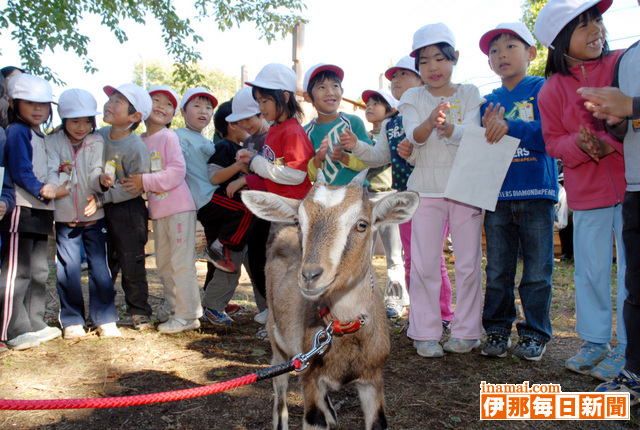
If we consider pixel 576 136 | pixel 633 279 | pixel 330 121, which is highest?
pixel 330 121

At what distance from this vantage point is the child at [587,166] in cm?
340

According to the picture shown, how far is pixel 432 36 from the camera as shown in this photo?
4016 millimetres

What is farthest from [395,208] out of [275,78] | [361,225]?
[275,78]

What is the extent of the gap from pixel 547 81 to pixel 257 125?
3.11 m

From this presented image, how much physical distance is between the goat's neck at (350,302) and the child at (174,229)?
2.62m

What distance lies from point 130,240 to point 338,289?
3.05 metres

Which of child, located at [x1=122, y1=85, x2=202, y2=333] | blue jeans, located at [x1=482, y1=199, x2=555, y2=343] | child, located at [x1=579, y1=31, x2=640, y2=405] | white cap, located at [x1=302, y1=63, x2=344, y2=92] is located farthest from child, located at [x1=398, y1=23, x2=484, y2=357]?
child, located at [x1=122, y1=85, x2=202, y2=333]

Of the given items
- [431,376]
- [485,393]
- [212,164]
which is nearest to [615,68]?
[485,393]

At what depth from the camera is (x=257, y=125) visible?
5.56 m

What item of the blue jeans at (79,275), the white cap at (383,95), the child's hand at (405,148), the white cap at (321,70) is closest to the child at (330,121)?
the white cap at (321,70)

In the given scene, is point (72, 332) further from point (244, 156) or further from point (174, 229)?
point (244, 156)

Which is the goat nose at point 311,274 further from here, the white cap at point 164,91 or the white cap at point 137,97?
the white cap at point 164,91

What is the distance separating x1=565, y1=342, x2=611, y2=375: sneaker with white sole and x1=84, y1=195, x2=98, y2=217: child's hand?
14.6 feet

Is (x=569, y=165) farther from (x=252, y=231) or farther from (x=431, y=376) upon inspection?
(x=252, y=231)
